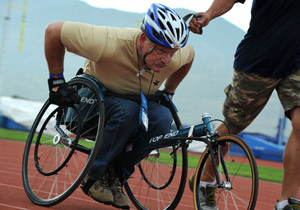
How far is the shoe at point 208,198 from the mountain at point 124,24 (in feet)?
62.0

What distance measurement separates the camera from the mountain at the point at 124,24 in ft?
198

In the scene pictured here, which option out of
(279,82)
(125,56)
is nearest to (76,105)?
(125,56)

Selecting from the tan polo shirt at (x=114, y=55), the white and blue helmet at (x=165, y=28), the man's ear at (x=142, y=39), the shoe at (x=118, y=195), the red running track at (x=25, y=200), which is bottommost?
the red running track at (x=25, y=200)

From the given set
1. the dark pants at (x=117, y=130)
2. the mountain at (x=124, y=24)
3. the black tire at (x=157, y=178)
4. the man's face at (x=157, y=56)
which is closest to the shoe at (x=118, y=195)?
the black tire at (x=157, y=178)

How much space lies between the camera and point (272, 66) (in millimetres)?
3975

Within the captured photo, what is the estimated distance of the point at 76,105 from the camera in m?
4.09

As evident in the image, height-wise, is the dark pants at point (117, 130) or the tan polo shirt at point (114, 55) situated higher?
the tan polo shirt at point (114, 55)

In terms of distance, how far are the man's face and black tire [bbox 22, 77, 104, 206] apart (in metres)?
0.40

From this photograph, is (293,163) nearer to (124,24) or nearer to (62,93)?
(62,93)

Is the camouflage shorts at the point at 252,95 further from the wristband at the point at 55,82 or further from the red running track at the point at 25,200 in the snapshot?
the wristband at the point at 55,82

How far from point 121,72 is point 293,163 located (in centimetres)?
132

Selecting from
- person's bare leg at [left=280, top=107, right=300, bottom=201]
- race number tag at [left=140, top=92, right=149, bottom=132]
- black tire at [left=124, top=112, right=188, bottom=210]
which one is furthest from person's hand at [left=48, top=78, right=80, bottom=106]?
person's bare leg at [left=280, top=107, right=300, bottom=201]

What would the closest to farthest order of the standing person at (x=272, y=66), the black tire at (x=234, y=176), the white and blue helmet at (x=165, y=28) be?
the black tire at (x=234, y=176)
the white and blue helmet at (x=165, y=28)
the standing person at (x=272, y=66)

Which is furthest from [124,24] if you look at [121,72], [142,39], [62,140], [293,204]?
[293,204]
